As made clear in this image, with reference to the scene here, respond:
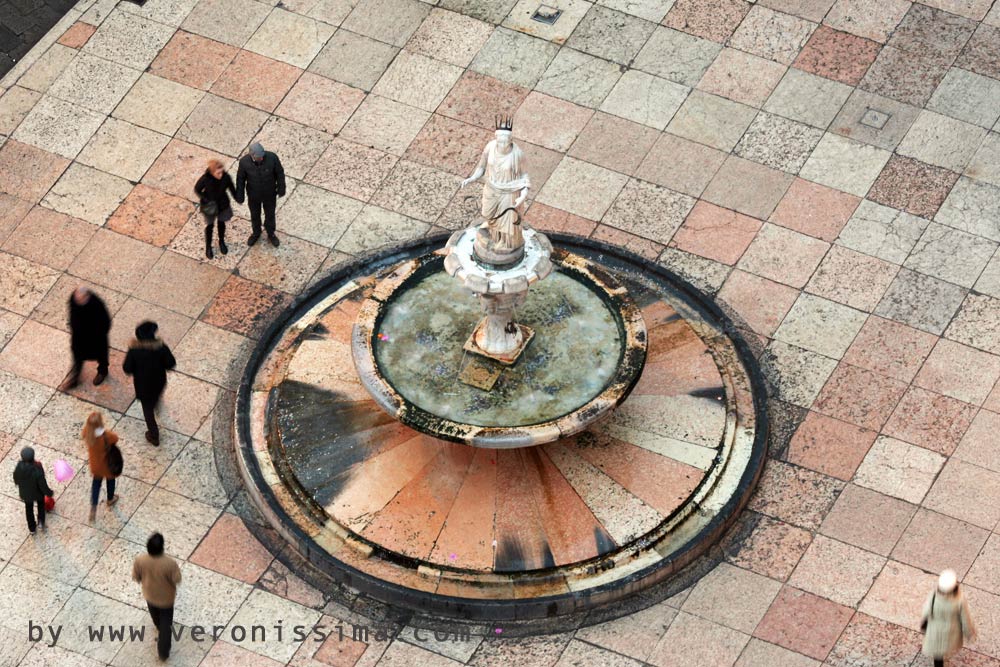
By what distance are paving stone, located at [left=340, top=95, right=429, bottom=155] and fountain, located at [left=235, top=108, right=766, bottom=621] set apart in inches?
136

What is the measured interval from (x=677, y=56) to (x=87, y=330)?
882 centimetres

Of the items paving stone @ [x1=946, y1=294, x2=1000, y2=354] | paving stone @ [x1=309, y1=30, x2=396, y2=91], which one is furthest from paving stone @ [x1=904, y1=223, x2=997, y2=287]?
paving stone @ [x1=309, y1=30, x2=396, y2=91]

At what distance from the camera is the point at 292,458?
1925 cm

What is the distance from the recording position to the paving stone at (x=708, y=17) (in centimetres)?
2433

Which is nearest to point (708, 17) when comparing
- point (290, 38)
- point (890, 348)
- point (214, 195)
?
point (290, 38)

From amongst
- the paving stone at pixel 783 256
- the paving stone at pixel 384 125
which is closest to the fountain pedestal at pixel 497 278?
the paving stone at pixel 783 256

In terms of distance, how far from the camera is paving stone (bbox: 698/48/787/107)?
23.5m

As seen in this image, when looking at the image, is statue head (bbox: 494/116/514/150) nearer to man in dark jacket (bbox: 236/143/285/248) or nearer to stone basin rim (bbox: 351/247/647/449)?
stone basin rim (bbox: 351/247/647/449)

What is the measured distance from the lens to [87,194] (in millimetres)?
22344

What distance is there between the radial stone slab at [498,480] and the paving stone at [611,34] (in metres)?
5.05

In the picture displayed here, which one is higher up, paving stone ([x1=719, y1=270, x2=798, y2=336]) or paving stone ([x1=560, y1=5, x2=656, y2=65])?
paving stone ([x1=560, y1=5, x2=656, y2=65])

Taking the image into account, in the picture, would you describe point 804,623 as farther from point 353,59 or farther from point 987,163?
point 353,59

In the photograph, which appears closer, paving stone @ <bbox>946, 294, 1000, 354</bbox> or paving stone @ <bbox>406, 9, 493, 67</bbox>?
paving stone @ <bbox>946, 294, 1000, 354</bbox>

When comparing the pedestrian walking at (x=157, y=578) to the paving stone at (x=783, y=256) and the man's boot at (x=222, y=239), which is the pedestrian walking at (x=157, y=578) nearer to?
the man's boot at (x=222, y=239)
